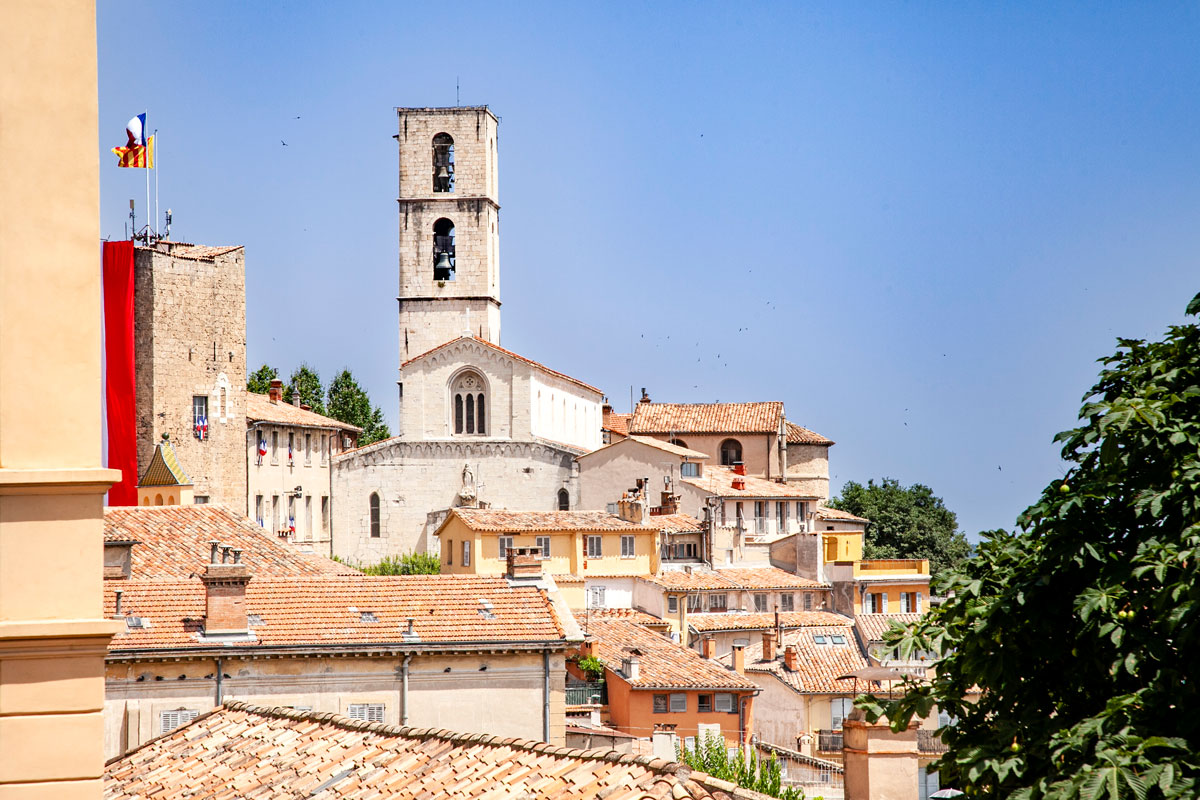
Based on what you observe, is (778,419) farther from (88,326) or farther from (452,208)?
(88,326)

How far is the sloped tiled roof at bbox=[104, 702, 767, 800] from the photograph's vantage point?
11.4 metres

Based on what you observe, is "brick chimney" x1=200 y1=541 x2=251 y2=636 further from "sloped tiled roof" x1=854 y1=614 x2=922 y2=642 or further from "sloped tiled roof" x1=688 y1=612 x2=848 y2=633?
"sloped tiled roof" x1=688 y1=612 x2=848 y2=633

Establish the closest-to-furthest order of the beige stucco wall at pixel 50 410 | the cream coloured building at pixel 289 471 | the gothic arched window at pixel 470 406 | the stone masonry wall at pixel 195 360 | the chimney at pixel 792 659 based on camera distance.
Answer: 1. the beige stucco wall at pixel 50 410
2. the chimney at pixel 792 659
3. the stone masonry wall at pixel 195 360
4. the cream coloured building at pixel 289 471
5. the gothic arched window at pixel 470 406

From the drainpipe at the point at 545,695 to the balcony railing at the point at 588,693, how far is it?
15.2m

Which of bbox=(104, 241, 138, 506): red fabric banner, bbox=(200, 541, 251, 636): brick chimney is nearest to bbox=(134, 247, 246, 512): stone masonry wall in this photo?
bbox=(104, 241, 138, 506): red fabric banner

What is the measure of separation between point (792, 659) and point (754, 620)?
1026 cm

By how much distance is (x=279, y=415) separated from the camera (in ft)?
195

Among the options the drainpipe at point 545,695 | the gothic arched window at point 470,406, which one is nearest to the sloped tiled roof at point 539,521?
the gothic arched window at point 470,406

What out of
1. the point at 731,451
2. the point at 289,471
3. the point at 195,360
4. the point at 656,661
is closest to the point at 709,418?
the point at 731,451

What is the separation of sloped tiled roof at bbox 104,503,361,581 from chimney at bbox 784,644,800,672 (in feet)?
46.9

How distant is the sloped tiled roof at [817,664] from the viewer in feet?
130

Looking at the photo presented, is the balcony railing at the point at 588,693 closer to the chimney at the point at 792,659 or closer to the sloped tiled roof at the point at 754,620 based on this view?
the chimney at the point at 792,659

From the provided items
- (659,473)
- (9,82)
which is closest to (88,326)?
(9,82)

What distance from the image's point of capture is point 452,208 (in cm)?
6950
